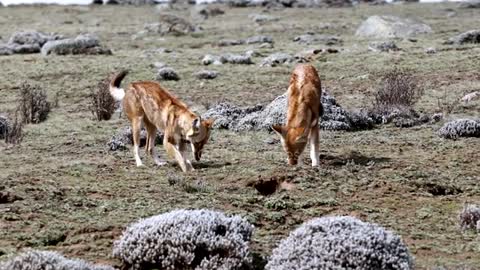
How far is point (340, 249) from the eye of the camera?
22.2 feet

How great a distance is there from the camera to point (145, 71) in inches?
1055

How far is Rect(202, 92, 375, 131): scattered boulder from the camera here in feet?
53.3

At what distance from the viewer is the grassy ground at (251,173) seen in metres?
8.53

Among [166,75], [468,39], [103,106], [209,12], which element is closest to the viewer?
[103,106]

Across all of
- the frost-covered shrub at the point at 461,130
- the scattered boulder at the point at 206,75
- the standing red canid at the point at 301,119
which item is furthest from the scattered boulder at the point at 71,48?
the standing red canid at the point at 301,119

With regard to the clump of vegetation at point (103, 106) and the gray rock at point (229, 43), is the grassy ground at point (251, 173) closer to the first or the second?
the clump of vegetation at point (103, 106)

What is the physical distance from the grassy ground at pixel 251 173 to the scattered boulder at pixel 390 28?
10.2m

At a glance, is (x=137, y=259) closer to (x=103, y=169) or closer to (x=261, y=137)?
(x=103, y=169)

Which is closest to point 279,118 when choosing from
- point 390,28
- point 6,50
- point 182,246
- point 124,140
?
point 124,140

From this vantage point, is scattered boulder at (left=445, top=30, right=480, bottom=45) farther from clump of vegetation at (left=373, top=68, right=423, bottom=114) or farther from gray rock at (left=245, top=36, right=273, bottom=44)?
clump of vegetation at (left=373, top=68, right=423, bottom=114)

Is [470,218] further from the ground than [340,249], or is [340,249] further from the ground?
[340,249]

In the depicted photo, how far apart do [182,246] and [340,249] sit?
1.42m

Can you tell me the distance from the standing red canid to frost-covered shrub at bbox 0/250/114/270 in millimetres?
5095

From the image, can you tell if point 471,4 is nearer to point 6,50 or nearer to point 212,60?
point 212,60
